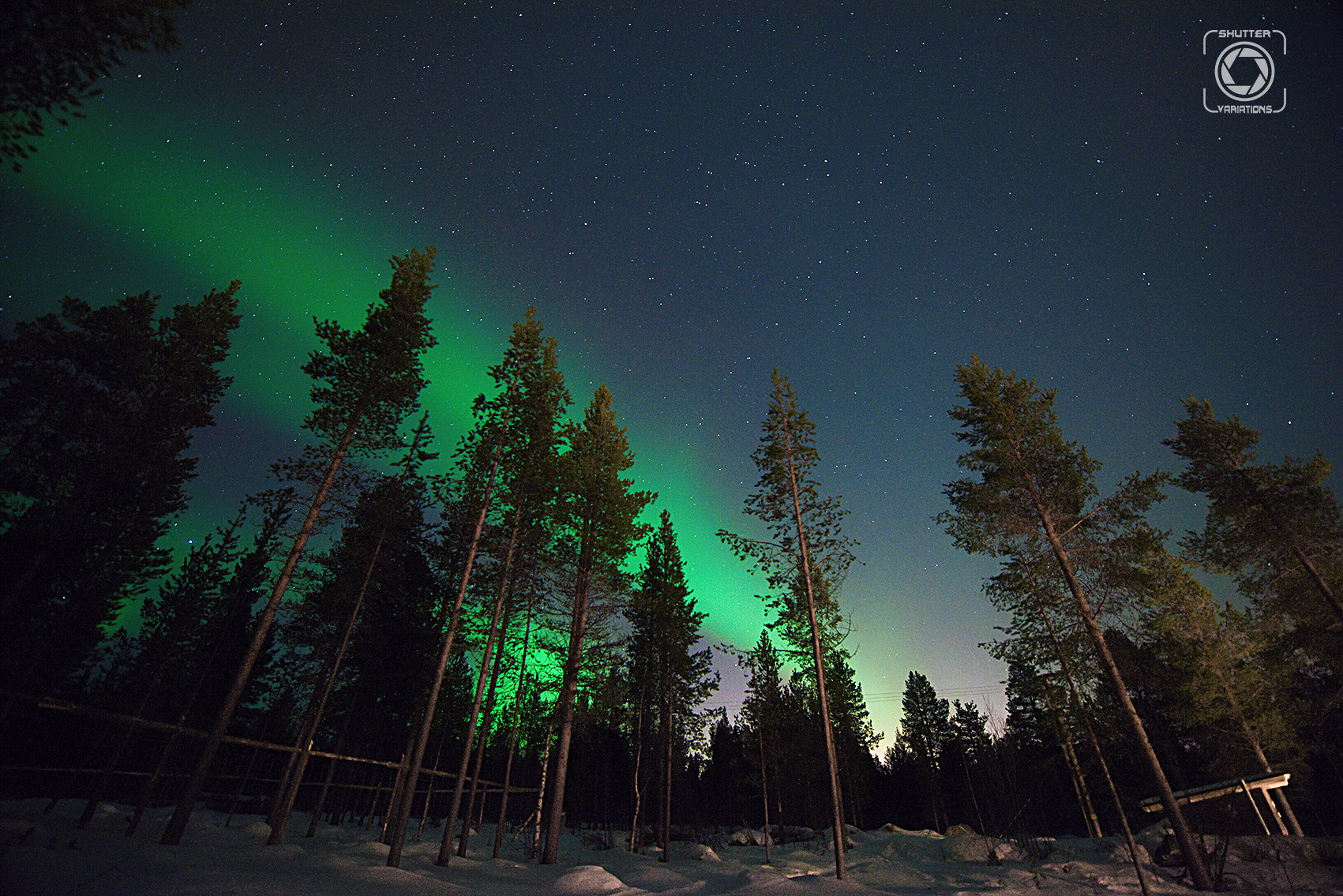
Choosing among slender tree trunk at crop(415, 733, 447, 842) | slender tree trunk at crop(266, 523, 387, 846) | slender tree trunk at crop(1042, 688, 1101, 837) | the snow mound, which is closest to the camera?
the snow mound

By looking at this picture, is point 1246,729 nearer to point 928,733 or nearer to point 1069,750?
point 1069,750

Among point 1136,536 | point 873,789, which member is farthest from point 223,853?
point 873,789

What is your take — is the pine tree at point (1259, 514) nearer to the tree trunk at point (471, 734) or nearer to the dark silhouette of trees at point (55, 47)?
the tree trunk at point (471, 734)

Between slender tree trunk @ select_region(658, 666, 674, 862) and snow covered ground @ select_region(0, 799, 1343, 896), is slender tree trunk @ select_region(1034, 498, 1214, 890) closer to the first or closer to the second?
snow covered ground @ select_region(0, 799, 1343, 896)

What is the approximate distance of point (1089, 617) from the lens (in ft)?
41.1

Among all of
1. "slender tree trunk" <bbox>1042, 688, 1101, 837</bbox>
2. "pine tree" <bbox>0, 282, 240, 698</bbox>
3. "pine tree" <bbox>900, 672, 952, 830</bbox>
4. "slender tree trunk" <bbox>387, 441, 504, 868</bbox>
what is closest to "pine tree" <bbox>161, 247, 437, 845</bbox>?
"slender tree trunk" <bbox>387, 441, 504, 868</bbox>

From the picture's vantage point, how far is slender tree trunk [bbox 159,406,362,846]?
8.94 metres

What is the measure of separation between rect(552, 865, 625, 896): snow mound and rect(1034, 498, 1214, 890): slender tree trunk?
12.2 metres

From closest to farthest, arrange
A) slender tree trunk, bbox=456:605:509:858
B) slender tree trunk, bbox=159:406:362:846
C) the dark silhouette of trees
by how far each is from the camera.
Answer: the dark silhouette of trees < slender tree trunk, bbox=159:406:362:846 < slender tree trunk, bbox=456:605:509:858

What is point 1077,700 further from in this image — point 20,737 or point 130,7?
point 20,737

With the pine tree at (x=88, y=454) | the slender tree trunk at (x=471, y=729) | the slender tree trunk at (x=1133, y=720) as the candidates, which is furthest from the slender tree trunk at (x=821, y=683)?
the pine tree at (x=88, y=454)

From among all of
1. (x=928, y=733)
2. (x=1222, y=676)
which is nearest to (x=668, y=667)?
(x=1222, y=676)

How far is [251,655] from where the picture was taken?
10.1m

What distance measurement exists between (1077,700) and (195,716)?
133 ft
